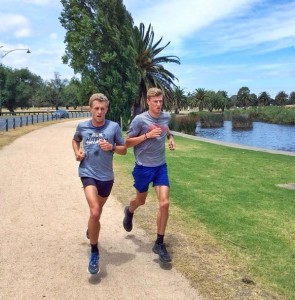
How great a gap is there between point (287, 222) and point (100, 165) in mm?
3634

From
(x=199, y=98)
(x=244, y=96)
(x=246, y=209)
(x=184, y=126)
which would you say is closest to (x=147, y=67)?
(x=184, y=126)

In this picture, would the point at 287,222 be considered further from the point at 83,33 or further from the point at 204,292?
the point at 83,33

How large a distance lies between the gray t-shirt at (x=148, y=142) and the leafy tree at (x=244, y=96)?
169m

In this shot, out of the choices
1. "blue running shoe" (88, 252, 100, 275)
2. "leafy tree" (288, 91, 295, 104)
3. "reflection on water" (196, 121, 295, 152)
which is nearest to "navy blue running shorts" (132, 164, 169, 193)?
"blue running shoe" (88, 252, 100, 275)

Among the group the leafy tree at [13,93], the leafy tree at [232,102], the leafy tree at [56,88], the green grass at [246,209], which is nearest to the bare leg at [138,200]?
the green grass at [246,209]

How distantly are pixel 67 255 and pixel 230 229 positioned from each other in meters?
2.51

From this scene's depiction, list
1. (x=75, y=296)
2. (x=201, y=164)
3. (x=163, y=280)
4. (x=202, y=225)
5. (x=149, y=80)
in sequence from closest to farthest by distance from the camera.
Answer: (x=75, y=296) < (x=163, y=280) < (x=202, y=225) < (x=201, y=164) < (x=149, y=80)

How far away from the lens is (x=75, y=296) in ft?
12.5

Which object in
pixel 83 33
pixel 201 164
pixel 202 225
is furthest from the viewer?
pixel 83 33

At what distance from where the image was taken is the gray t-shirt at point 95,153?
14.8ft

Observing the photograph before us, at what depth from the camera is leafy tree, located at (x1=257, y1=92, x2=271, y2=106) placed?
16775 centimetres

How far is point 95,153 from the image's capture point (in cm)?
450

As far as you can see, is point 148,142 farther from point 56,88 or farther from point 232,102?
point 232,102

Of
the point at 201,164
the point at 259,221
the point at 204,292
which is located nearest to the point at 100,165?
the point at 204,292
